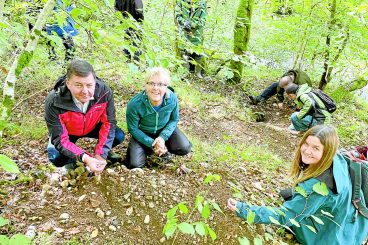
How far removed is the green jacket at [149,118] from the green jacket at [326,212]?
72.3 inches

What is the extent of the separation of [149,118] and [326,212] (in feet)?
8.62

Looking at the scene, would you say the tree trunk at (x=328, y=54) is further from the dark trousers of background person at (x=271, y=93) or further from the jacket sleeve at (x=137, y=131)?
the jacket sleeve at (x=137, y=131)

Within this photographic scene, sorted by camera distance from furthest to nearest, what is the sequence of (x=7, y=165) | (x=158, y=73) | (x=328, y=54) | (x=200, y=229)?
(x=328, y=54), (x=158, y=73), (x=200, y=229), (x=7, y=165)

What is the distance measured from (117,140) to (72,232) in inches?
75.2

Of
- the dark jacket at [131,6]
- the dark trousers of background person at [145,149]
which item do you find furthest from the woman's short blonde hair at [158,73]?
the dark jacket at [131,6]

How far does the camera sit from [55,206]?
3.32 metres

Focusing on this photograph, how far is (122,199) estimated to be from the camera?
11.7 ft

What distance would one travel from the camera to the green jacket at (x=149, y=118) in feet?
14.8

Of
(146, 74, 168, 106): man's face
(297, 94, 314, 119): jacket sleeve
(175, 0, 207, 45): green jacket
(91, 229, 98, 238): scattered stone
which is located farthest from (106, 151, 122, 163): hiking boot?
(297, 94, 314, 119): jacket sleeve

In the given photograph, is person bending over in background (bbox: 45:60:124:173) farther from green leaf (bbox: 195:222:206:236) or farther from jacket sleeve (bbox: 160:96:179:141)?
green leaf (bbox: 195:222:206:236)

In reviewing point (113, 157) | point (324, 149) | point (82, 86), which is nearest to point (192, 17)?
point (113, 157)

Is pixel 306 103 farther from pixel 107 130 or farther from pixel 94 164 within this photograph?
pixel 94 164

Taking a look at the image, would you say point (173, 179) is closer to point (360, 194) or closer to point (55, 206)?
point (55, 206)

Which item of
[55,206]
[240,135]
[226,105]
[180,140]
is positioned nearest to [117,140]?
[180,140]
